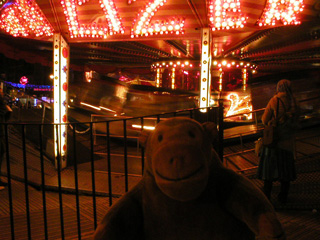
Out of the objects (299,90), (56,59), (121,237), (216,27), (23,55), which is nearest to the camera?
(121,237)

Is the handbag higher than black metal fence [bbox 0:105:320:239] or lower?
higher

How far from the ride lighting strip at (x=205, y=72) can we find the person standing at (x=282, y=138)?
1960 millimetres

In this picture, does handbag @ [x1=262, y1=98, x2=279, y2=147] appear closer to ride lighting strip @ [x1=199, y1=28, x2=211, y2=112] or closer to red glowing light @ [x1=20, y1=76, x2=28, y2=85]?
ride lighting strip @ [x1=199, y1=28, x2=211, y2=112]

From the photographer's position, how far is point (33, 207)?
4.87 metres

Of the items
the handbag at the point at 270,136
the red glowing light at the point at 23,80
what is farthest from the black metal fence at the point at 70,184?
the red glowing light at the point at 23,80

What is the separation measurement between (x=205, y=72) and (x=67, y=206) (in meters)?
3.58

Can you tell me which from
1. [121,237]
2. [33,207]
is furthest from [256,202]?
[33,207]

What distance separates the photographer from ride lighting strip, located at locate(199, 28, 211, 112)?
20.1 ft

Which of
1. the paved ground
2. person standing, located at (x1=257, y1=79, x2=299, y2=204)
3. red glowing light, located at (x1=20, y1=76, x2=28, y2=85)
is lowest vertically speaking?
the paved ground

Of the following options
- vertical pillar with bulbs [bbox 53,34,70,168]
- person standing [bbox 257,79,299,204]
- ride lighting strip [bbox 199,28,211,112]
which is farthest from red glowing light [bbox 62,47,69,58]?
person standing [bbox 257,79,299,204]

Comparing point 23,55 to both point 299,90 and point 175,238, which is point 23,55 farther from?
point 175,238

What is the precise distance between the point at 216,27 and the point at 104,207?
4.01 m

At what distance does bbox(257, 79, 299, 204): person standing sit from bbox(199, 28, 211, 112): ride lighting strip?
6.43 feet

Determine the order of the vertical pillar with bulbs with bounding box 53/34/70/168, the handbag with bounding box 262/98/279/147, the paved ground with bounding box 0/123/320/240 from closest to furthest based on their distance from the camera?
the paved ground with bounding box 0/123/320/240 < the handbag with bounding box 262/98/279/147 < the vertical pillar with bulbs with bounding box 53/34/70/168
